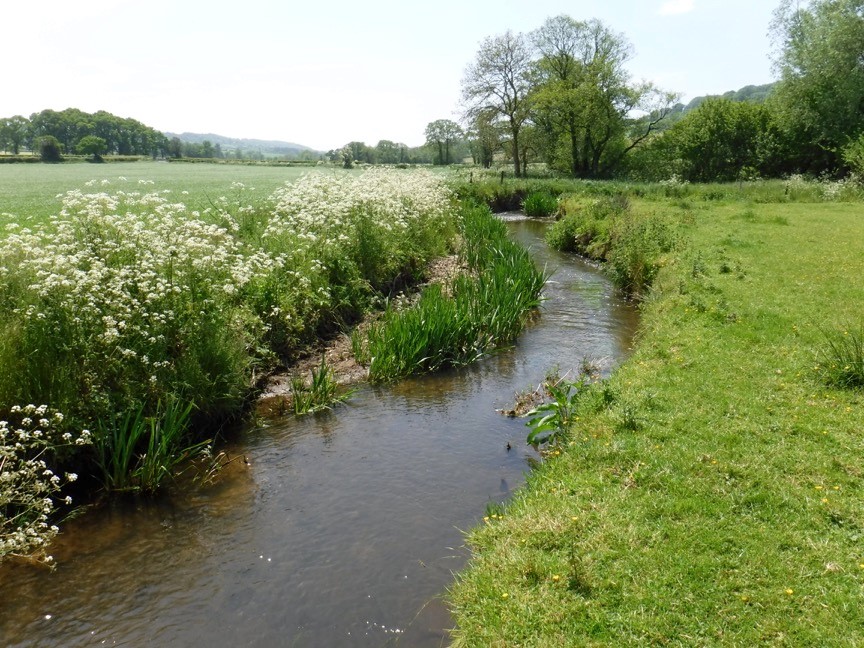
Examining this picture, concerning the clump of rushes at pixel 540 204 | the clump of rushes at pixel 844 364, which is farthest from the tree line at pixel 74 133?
the clump of rushes at pixel 844 364

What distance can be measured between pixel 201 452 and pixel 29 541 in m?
2.23

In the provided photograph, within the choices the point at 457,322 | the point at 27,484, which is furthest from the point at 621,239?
the point at 27,484

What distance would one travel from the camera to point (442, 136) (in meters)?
97.8

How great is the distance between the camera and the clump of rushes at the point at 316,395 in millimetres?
9094

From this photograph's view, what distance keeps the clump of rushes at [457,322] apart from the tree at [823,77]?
107 ft

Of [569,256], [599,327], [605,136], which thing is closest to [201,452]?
[599,327]

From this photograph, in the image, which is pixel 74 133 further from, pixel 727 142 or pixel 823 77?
pixel 823 77

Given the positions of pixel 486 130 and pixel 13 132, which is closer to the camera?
pixel 486 130

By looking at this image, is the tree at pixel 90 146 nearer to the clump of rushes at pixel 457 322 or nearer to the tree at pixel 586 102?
the tree at pixel 586 102

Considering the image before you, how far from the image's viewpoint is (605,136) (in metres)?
58.0

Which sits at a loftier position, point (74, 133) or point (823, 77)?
point (74, 133)

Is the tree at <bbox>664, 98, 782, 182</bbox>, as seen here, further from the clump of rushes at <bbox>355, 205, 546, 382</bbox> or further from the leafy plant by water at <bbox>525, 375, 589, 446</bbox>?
the leafy plant by water at <bbox>525, 375, 589, 446</bbox>

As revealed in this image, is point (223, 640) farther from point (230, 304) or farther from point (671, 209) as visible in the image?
point (671, 209)

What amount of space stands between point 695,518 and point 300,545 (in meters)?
3.80
